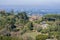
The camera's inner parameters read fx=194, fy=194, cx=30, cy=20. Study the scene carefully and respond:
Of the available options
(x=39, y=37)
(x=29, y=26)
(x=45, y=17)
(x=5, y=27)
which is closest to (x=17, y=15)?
(x=45, y=17)

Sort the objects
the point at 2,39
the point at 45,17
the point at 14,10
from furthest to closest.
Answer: the point at 14,10
the point at 45,17
the point at 2,39

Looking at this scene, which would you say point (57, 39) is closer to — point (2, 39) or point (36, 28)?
point (2, 39)

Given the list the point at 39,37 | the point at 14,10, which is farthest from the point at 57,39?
the point at 14,10

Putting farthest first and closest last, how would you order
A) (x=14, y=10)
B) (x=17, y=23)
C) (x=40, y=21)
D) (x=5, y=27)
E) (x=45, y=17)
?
(x=14, y=10)
(x=45, y=17)
(x=40, y=21)
(x=17, y=23)
(x=5, y=27)

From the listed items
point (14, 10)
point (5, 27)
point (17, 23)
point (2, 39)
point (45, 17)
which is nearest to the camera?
point (2, 39)

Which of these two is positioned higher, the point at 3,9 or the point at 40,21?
the point at 3,9

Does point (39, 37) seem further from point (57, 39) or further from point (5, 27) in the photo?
point (5, 27)

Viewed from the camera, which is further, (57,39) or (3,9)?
(3,9)

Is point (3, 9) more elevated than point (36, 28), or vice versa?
point (3, 9)

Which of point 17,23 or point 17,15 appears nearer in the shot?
point 17,23
